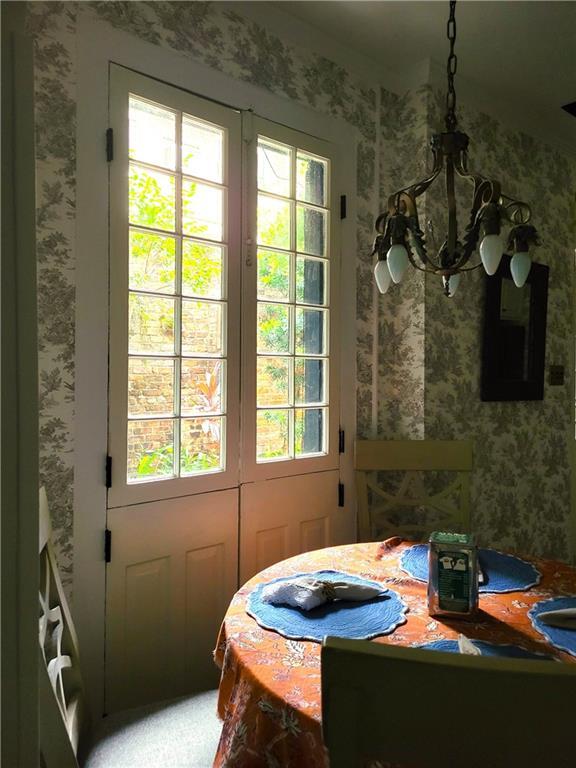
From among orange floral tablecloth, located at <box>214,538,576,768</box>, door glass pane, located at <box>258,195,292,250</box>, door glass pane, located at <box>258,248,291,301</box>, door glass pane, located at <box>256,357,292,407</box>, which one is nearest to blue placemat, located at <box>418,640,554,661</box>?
orange floral tablecloth, located at <box>214,538,576,768</box>

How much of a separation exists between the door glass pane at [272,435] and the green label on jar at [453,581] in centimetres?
106

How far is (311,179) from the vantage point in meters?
2.34

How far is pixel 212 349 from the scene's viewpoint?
2025 mm

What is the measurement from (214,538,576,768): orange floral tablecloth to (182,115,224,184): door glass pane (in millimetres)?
1450

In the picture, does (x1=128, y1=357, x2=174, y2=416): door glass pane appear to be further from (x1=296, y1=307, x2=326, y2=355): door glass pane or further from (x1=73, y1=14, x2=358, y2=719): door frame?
(x1=296, y1=307, x2=326, y2=355): door glass pane

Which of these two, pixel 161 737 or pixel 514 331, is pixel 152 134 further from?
pixel 514 331

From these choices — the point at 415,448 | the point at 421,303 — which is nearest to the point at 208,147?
the point at 421,303

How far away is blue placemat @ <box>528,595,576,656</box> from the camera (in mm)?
1084

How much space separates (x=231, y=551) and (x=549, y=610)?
3.85ft

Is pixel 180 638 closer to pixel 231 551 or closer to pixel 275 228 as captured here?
pixel 231 551

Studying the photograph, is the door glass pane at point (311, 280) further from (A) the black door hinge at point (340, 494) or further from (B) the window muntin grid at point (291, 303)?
(A) the black door hinge at point (340, 494)

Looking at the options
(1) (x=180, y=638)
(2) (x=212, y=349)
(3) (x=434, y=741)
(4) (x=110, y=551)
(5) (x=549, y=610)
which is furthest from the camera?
(2) (x=212, y=349)

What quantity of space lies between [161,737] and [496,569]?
1003 millimetres

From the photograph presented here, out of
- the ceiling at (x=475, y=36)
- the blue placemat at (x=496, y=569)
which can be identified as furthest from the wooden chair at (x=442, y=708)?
the ceiling at (x=475, y=36)
